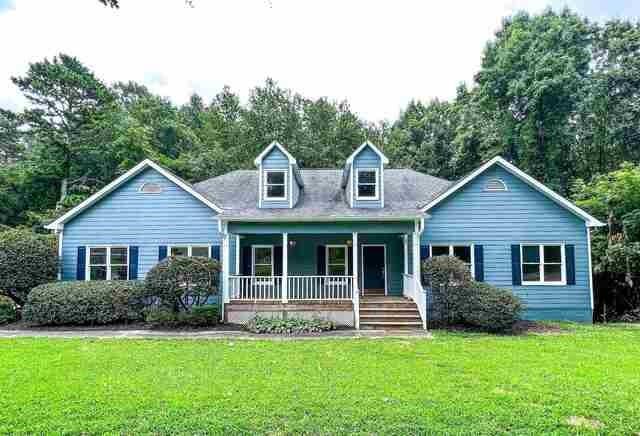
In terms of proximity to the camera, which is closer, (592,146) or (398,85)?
(592,146)

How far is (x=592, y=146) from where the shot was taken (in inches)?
926

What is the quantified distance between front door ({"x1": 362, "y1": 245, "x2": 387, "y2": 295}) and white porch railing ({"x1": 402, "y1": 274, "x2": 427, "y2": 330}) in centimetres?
92

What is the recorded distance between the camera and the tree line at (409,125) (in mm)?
21281

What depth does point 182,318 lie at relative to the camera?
464 inches

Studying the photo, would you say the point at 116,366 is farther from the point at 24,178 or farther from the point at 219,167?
the point at 24,178

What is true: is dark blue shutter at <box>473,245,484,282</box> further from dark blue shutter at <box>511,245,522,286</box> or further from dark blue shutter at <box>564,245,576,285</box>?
dark blue shutter at <box>564,245,576,285</box>

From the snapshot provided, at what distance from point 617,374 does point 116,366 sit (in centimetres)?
897

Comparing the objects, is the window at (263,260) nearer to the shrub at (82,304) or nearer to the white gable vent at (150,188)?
the white gable vent at (150,188)

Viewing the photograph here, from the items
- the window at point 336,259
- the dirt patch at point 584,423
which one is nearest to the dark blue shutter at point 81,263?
the window at point 336,259

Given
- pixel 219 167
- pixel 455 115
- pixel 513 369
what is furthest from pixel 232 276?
pixel 455 115

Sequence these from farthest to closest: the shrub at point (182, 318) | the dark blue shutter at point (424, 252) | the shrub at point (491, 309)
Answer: the dark blue shutter at point (424, 252)
the shrub at point (182, 318)
the shrub at point (491, 309)

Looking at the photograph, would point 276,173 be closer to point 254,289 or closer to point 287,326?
point 254,289

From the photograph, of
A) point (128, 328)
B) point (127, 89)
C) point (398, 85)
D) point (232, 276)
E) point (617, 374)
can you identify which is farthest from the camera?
point (127, 89)

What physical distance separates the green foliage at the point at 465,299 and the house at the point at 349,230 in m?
0.75
